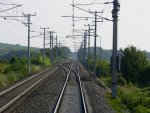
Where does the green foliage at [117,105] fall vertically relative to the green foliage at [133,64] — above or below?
below

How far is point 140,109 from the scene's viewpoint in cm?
2278

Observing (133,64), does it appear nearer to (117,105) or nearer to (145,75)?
(145,75)

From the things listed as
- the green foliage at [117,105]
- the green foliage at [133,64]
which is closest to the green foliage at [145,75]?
the green foliage at [133,64]

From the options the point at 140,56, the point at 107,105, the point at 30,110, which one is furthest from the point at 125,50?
the point at 30,110

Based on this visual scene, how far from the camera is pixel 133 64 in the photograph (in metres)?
57.3

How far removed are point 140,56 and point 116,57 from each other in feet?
98.8

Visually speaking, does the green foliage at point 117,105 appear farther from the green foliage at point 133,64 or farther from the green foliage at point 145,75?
the green foliage at point 133,64

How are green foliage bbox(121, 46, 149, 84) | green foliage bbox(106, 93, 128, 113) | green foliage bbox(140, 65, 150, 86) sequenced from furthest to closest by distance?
green foliage bbox(121, 46, 149, 84)
green foliage bbox(140, 65, 150, 86)
green foliage bbox(106, 93, 128, 113)

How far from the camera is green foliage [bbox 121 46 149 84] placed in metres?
56.4

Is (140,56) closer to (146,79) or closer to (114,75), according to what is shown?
(146,79)

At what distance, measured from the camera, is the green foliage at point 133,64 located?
56406mm

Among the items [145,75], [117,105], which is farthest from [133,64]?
[117,105]

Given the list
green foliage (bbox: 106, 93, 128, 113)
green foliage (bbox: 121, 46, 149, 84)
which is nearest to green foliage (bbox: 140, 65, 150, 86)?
green foliage (bbox: 121, 46, 149, 84)

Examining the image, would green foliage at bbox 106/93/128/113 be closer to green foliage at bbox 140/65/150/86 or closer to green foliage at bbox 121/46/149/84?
green foliage at bbox 140/65/150/86
